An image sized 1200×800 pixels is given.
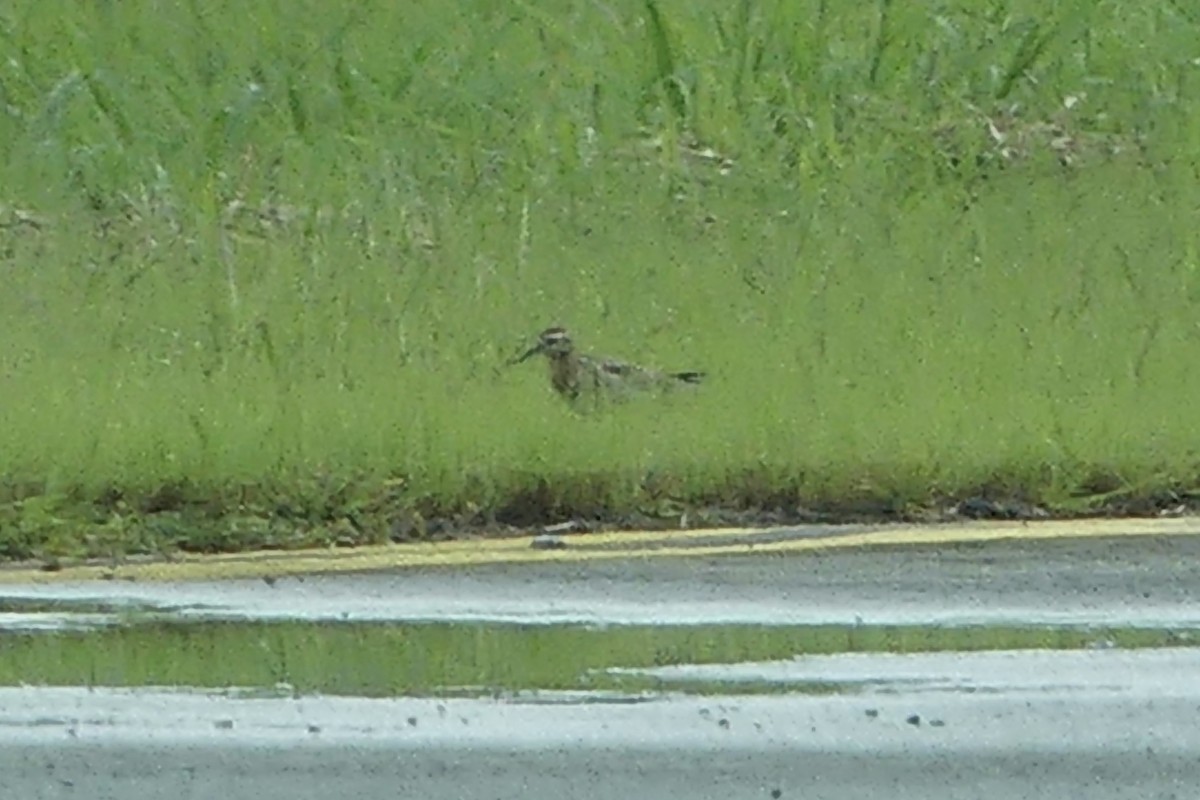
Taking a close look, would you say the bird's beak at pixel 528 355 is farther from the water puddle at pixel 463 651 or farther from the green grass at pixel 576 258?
the water puddle at pixel 463 651

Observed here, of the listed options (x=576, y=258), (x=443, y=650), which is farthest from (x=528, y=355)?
(x=443, y=650)

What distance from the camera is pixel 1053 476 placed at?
8.83 meters

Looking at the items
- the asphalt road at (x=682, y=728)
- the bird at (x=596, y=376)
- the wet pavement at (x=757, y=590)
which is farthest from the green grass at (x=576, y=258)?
the asphalt road at (x=682, y=728)

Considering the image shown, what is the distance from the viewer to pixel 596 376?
10055 millimetres

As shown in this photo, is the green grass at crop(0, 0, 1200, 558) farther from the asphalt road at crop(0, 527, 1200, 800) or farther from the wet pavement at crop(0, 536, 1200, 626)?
the asphalt road at crop(0, 527, 1200, 800)

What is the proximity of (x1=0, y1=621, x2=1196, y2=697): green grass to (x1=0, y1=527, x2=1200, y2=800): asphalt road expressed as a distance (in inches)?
3.9

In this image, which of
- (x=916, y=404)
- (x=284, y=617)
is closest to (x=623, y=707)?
(x=284, y=617)

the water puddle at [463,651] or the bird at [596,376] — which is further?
the bird at [596,376]

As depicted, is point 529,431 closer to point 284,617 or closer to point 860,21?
point 284,617

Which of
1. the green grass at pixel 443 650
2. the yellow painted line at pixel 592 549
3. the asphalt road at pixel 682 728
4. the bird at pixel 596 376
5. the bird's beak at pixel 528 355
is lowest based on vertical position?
the asphalt road at pixel 682 728

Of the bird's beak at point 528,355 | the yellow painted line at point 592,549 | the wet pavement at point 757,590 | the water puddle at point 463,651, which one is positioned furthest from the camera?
the bird's beak at point 528,355

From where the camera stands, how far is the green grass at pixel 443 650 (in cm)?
648

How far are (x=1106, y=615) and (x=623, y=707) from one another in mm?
1460

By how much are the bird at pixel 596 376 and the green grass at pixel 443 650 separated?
300 cm
